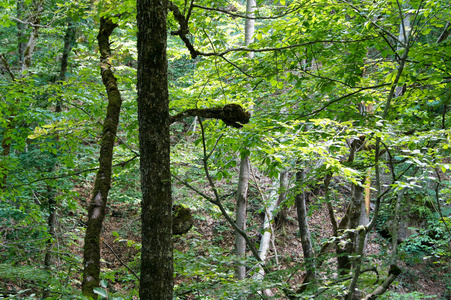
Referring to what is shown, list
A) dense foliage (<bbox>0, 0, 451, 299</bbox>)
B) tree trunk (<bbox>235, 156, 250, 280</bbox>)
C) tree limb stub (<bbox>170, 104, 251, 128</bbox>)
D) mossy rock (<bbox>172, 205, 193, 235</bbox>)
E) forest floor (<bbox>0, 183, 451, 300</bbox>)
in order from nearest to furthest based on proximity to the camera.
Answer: tree limb stub (<bbox>170, 104, 251, 128</bbox>), dense foliage (<bbox>0, 0, 451, 299</bbox>), tree trunk (<bbox>235, 156, 250, 280</bbox>), mossy rock (<bbox>172, 205, 193, 235</bbox>), forest floor (<bbox>0, 183, 451, 300</bbox>)

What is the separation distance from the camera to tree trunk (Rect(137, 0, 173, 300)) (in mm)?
2102

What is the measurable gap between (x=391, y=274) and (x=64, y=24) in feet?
21.7

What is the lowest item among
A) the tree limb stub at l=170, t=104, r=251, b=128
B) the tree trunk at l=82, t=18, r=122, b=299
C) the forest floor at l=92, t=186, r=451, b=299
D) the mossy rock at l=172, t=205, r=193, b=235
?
the forest floor at l=92, t=186, r=451, b=299

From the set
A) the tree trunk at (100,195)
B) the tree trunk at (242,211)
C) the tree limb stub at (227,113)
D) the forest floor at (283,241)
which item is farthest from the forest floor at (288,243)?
the tree limb stub at (227,113)

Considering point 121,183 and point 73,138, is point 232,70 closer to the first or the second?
point 73,138

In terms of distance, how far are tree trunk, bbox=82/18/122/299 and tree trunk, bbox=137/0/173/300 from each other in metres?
0.51

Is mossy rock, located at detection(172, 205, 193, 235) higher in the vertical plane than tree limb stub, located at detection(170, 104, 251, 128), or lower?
lower

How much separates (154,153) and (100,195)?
0.90m

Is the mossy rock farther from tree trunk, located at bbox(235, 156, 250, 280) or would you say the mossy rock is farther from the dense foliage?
the dense foliage

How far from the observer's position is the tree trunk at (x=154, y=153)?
210 centimetres

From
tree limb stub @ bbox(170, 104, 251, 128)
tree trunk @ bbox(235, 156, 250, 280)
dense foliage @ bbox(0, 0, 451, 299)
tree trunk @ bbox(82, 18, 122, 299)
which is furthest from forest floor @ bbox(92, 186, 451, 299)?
tree limb stub @ bbox(170, 104, 251, 128)

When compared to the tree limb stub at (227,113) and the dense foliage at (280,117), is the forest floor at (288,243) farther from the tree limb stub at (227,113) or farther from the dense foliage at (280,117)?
the tree limb stub at (227,113)

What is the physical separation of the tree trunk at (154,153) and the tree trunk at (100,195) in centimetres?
51

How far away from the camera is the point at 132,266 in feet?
12.1
